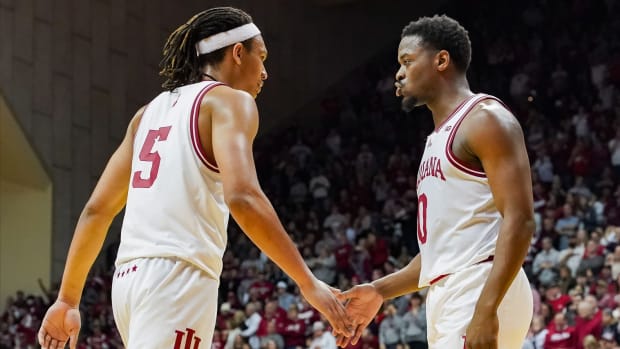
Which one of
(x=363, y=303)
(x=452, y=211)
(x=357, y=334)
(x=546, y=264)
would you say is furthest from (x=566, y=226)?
(x=452, y=211)

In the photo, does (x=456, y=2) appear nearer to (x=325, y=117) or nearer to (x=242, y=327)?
(x=325, y=117)

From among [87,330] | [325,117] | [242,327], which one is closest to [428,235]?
[242,327]

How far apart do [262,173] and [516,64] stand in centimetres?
515

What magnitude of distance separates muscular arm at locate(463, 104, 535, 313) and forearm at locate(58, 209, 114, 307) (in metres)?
1.48

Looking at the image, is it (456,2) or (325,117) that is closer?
(325,117)

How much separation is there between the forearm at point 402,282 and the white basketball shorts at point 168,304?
1171 mm

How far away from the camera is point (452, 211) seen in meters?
4.23

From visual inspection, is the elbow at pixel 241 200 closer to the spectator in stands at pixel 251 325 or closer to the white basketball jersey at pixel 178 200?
the white basketball jersey at pixel 178 200

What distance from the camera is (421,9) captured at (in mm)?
24094

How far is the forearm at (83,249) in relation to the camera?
4312mm

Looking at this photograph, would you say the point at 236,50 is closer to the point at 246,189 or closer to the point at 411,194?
the point at 246,189

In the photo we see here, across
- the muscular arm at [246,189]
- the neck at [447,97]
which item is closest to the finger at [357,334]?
the muscular arm at [246,189]

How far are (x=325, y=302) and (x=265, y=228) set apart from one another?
390 mm

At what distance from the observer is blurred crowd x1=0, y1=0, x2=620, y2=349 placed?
12.5 meters
